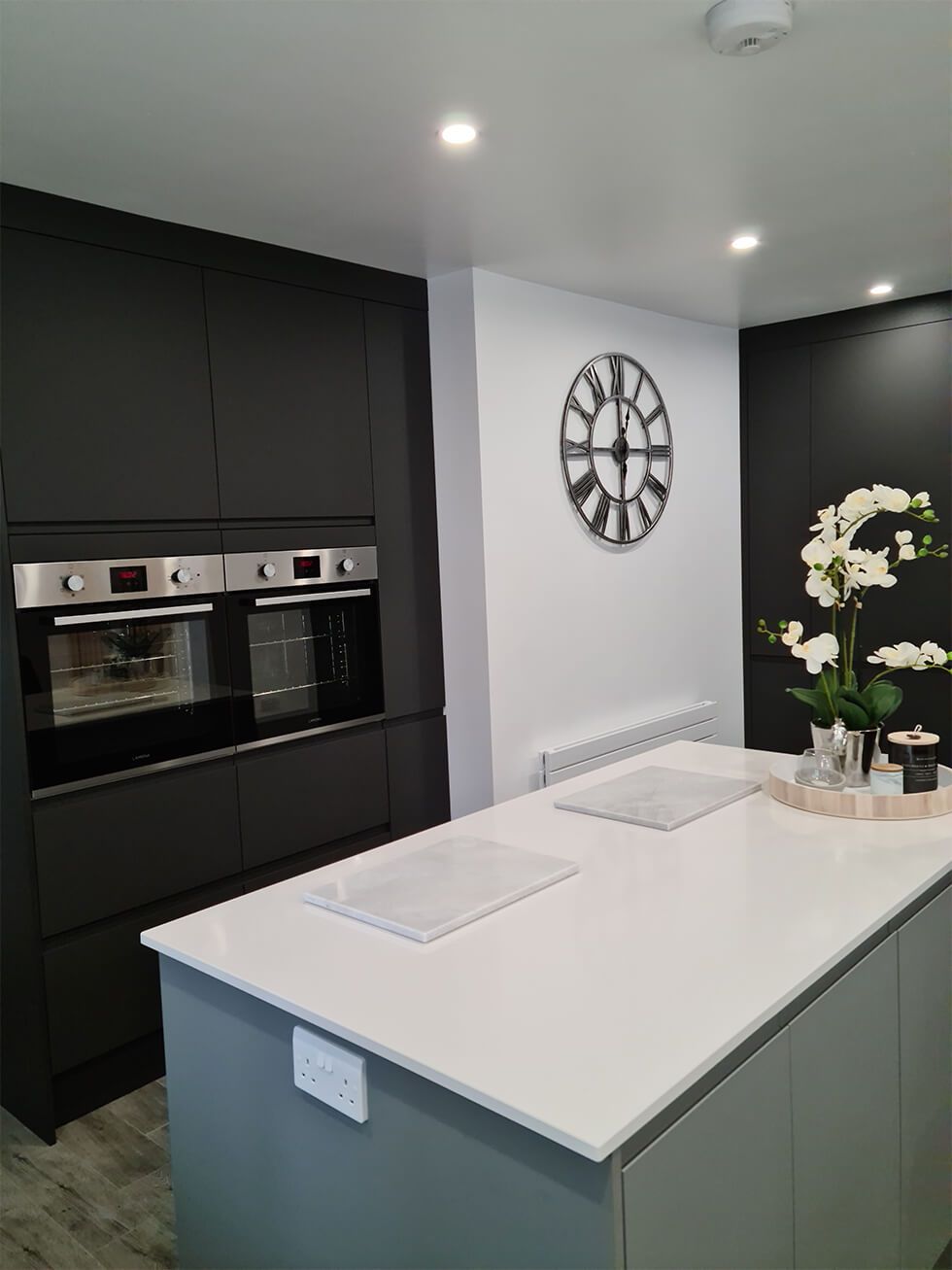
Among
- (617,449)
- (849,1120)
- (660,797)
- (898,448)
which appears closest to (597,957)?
(849,1120)

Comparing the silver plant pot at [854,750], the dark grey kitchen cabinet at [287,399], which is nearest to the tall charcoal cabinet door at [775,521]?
the dark grey kitchen cabinet at [287,399]

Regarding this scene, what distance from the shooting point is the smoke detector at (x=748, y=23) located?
5.85 feet

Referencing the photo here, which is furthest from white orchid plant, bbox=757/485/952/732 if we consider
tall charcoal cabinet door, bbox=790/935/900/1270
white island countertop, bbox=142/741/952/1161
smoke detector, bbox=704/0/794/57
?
smoke detector, bbox=704/0/794/57

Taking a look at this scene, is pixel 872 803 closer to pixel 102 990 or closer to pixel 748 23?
pixel 748 23

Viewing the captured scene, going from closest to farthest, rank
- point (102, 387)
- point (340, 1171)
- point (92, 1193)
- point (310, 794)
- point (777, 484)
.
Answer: point (340, 1171)
point (92, 1193)
point (102, 387)
point (310, 794)
point (777, 484)

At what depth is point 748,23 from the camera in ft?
5.90

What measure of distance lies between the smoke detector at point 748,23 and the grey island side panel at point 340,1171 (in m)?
1.88

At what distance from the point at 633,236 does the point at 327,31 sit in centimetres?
161

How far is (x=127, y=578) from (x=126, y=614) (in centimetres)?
10

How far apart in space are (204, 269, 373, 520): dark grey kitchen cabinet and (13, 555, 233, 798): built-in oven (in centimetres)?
33

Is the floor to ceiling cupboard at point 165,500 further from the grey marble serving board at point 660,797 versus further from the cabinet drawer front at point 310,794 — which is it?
the grey marble serving board at point 660,797

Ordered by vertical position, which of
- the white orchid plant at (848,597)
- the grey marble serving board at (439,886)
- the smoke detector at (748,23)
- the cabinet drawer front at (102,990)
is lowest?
the cabinet drawer front at (102,990)

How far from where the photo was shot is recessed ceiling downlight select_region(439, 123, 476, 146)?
7.39ft

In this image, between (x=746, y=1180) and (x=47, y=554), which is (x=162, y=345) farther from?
(x=746, y=1180)
